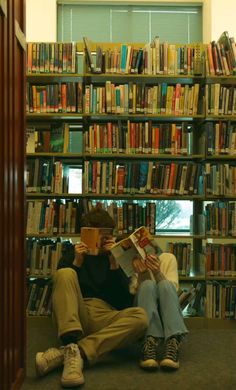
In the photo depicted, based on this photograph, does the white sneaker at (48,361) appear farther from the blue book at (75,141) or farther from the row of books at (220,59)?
the row of books at (220,59)

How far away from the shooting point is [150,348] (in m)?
2.89

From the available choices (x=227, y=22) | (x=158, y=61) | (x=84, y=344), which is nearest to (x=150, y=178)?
(x=158, y=61)

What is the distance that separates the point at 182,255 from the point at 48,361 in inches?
63.6

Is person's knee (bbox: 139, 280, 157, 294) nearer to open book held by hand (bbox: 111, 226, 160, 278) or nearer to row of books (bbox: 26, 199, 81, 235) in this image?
open book held by hand (bbox: 111, 226, 160, 278)

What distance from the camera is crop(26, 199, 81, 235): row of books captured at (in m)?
4.01

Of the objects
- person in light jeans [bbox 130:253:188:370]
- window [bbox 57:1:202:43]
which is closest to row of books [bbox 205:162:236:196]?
person in light jeans [bbox 130:253:188:370]

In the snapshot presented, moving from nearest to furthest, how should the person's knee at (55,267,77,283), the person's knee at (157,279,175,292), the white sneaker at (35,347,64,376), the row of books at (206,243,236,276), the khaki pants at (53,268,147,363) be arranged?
the white sneaker at (35,347,64,376) → the khaki pants at (53,268,147,363) → the person's knee at (55,267,77,283) → the person's knee at (157,279,175,292) → the row of books at (206,243,236,276)

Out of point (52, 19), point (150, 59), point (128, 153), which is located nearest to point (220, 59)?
point (150, 59)

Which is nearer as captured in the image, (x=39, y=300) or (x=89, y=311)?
(x=89, y=311)

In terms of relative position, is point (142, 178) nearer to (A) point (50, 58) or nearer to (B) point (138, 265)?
(B) point (138, 265)

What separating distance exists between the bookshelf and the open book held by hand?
855mm

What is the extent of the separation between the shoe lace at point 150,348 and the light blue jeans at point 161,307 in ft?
0.12

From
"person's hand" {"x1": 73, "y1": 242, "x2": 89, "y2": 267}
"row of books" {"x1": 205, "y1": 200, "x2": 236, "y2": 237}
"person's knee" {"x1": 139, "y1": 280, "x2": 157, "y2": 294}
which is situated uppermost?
"row of books" {"x1": 205, "y1": 200, "x2": 236, "y2": 237}

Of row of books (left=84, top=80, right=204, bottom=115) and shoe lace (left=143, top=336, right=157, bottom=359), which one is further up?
row of books (left=84, top=80, right=204, bottom=115)
